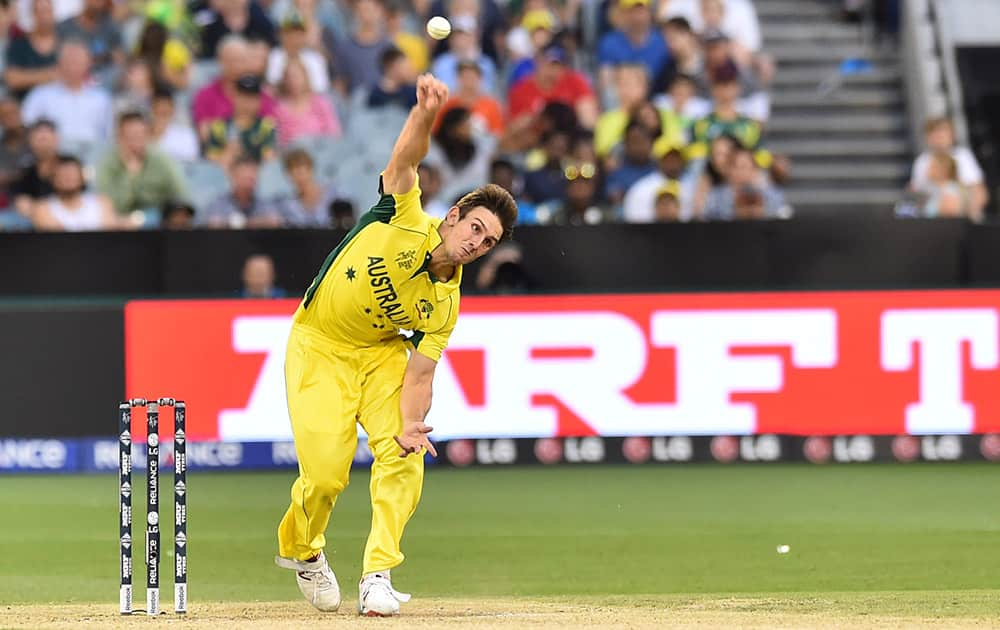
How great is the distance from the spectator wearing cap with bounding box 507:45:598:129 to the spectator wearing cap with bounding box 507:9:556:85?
0.16 metres

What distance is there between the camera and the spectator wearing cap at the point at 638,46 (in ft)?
60.2

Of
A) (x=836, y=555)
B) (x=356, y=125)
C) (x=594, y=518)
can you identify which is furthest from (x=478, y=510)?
(x=356, y=125)

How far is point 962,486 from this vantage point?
1388 cm

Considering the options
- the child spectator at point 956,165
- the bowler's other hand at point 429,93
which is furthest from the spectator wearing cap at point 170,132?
the bowler's other hand at point 429,93

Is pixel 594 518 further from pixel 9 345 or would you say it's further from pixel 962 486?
pixel 9 345

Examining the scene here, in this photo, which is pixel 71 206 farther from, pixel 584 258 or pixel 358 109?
pixel 584 258

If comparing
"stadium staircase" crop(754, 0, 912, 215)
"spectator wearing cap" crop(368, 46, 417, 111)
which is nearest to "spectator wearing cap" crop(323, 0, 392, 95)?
"spectator wearing cap" crop(368, 46, 417, 111)

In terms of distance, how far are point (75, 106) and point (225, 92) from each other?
1.34 metres

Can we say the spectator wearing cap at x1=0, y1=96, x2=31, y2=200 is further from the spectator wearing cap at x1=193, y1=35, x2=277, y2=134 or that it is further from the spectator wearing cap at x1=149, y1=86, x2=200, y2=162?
the spectator wearing cap at x1=193, y1=35, x2=277, y2=134

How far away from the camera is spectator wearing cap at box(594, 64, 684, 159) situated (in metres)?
17.4

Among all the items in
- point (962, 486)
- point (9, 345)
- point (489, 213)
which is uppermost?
point (489, 213)

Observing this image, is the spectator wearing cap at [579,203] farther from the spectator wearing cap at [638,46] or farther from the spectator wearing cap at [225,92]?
the spectator wearing cap at [225,92]

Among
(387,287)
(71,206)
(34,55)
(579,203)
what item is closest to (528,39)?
(579,203)

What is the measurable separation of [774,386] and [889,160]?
17.9ft
